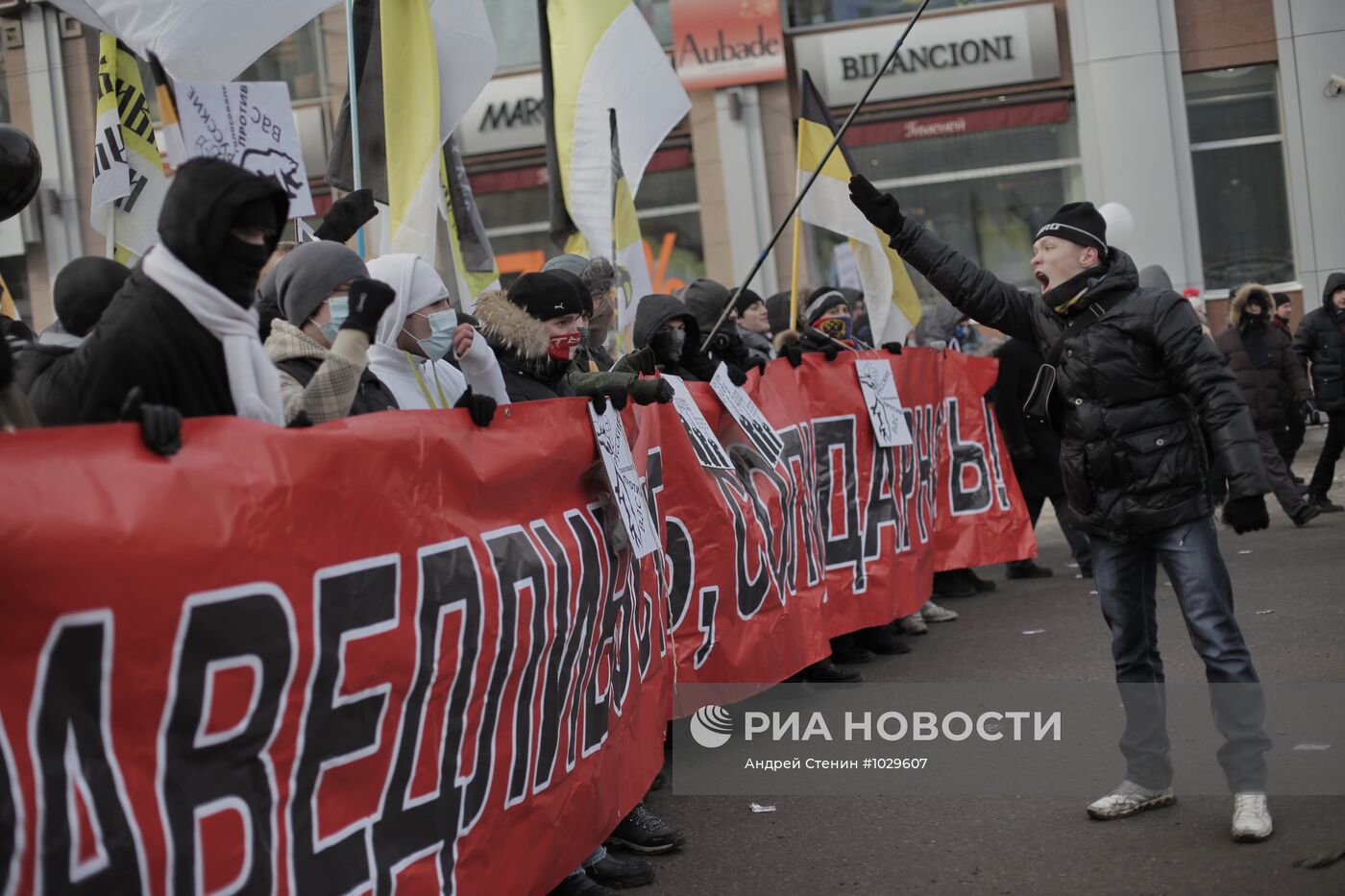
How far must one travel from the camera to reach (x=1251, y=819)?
15.3ft

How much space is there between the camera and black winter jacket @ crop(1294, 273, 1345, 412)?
1285 centimetres

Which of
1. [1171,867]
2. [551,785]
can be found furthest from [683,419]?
[1171,867]

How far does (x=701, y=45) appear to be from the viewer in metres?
21.4

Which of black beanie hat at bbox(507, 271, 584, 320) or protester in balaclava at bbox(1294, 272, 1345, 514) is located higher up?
black beanie hat at bbox(507, 271, 584, 320)

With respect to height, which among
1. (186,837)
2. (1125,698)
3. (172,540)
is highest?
(172,540)

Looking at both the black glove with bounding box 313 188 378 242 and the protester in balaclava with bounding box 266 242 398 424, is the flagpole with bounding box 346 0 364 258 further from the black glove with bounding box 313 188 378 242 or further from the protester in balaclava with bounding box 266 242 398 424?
the protester in balaclava with bounding box 266 242 398 424

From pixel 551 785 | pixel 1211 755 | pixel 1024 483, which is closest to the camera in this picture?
pixel 551 785

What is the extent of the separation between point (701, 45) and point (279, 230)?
1848cm

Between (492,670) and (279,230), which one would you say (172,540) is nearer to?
(279,230)

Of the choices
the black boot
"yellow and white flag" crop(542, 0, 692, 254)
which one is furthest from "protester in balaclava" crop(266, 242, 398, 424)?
"yellow and white flag" crop(542, 0, 692, 254)

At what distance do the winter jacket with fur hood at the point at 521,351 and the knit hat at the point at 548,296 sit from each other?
35mm

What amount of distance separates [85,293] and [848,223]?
19.7 ft

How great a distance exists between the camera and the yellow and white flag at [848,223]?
9.26 meters

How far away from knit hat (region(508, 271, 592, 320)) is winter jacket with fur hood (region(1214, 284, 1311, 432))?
9.03m
